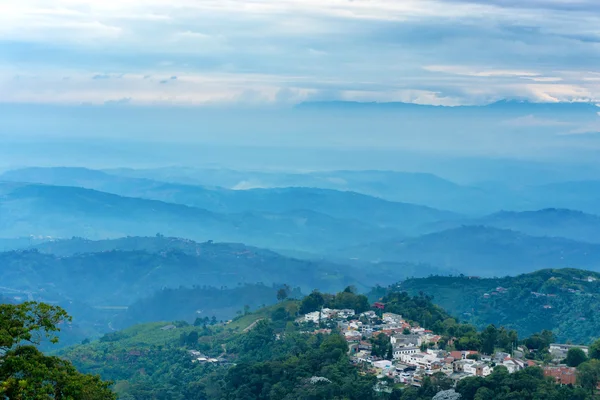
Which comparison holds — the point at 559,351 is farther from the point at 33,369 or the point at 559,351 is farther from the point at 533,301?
the point at 33,369

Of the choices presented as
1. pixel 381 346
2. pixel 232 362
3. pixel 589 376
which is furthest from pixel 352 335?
pixel 589 376

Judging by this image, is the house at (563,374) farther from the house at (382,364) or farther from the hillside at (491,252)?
the hillside at (491,252)

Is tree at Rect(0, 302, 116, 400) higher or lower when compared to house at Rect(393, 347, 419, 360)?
higher

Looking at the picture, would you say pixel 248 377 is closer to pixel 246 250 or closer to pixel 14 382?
pixel 14 382

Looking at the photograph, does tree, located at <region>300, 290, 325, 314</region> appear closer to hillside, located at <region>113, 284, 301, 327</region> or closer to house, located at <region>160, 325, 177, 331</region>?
house, located at <region>160, 325, 177, 331</region>

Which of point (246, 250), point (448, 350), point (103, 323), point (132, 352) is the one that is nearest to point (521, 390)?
point (448, 350)

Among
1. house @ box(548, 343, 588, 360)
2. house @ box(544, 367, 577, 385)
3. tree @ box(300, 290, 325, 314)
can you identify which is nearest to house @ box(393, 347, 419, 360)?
house @ box(548, 343, 588, 360)

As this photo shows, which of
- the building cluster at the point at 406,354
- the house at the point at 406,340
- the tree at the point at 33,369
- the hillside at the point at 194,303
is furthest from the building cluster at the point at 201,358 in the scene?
the hillside at the point at 194,303
